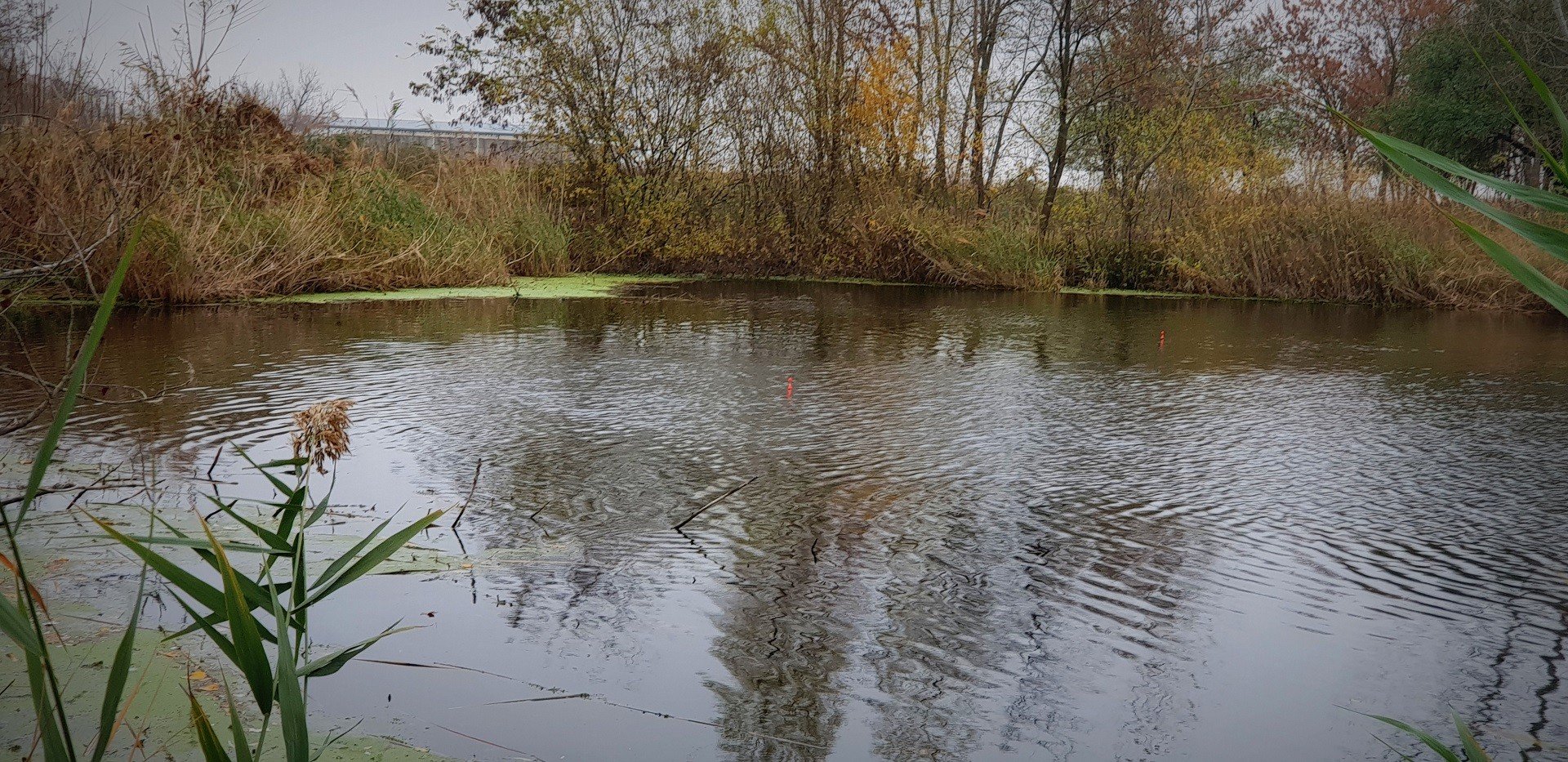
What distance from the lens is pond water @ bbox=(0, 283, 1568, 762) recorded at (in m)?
2.54

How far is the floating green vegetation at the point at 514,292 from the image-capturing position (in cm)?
1255

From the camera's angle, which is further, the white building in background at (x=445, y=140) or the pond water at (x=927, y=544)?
the white building in background at (x=445, y=140)

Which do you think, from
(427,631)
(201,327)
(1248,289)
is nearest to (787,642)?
(427,631)

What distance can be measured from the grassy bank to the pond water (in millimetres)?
2688

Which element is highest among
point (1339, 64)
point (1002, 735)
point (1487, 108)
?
point (1339, 64)

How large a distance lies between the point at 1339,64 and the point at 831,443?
29298mm

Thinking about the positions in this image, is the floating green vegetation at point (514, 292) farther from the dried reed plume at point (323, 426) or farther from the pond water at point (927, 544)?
the dried reed plume at point (323, 426)

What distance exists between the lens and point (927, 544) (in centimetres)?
383

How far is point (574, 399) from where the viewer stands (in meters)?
6.59

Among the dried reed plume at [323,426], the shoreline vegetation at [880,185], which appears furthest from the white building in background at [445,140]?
the dried reed plume at [323,426]

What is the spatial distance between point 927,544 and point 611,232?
15.0 m

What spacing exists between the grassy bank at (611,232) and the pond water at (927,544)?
2.69m

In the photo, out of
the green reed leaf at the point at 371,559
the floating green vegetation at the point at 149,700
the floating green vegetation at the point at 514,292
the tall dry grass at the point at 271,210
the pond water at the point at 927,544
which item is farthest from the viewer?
the floating green vegetation at the point at 514,292

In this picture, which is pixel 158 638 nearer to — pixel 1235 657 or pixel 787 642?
pixel 787 642
